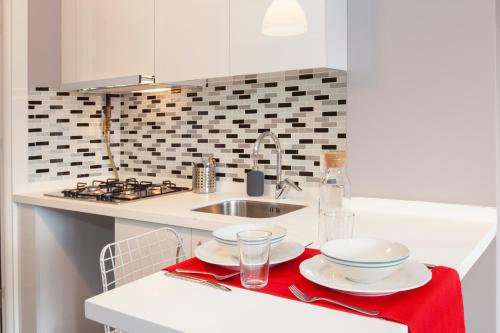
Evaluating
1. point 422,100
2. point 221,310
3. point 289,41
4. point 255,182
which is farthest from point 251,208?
point 221,310

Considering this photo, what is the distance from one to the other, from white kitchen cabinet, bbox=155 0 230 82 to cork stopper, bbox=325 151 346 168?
0.89 meters

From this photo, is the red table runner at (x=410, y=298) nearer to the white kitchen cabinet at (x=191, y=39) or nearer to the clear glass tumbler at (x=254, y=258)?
the clear glass tumbler at (x=254, y=258)

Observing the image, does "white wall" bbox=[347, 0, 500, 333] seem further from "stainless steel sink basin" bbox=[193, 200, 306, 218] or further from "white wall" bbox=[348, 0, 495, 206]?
"stainless steel sink basin" bbox=[193, 200, 306, 218]

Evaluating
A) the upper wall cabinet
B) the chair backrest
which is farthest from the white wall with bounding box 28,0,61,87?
the chair backrest

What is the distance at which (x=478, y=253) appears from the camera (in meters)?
1.41

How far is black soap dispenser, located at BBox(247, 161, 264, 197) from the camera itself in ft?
7.88

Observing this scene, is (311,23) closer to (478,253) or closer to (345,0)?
(345,0)

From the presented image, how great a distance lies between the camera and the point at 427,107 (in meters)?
1.88

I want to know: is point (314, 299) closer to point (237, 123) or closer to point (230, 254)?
point (230, 254)

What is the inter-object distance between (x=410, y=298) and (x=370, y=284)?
0.27 ft

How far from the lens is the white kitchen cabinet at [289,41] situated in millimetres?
1886

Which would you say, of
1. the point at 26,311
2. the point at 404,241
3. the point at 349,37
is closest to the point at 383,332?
the point at 404,241

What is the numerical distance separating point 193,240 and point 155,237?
0.83ft

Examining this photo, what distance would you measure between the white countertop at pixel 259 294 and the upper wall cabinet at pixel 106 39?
75cm
